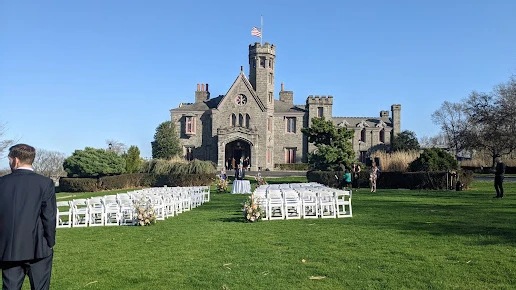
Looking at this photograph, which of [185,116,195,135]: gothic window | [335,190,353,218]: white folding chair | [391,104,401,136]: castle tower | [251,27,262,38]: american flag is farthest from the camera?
[391,104,401,136]: castle tower

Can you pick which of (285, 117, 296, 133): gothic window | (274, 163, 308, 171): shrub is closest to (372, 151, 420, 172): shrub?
(274, 163, 308, 171): shrub

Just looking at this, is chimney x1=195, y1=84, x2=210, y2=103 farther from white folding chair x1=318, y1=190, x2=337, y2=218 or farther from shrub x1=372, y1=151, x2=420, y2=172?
white folding chair x1=318, y1=190, x2=337, y2=218

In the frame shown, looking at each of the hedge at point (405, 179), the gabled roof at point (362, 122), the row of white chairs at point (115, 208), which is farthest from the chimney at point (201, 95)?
the row of white chairs at point (115, 208)

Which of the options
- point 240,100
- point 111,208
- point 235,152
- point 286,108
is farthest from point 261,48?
point 111,208

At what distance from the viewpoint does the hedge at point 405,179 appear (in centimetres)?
2634

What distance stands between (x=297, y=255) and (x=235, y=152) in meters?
49.8

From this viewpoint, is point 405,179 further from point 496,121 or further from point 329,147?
point 496,121

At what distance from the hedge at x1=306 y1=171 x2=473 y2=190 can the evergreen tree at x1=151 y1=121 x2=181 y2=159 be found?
86.3 ft

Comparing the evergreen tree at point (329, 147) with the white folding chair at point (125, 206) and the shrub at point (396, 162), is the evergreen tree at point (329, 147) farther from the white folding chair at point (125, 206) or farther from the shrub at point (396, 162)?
the white folding chair at point (125, 206)

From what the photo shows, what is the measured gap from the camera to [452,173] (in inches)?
1013

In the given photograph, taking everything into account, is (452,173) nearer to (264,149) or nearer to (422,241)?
(422,241)

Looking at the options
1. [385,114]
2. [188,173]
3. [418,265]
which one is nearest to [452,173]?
[188,173]

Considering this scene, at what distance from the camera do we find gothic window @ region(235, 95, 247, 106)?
184 ft

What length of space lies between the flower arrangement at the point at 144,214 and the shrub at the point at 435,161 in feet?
65.0
